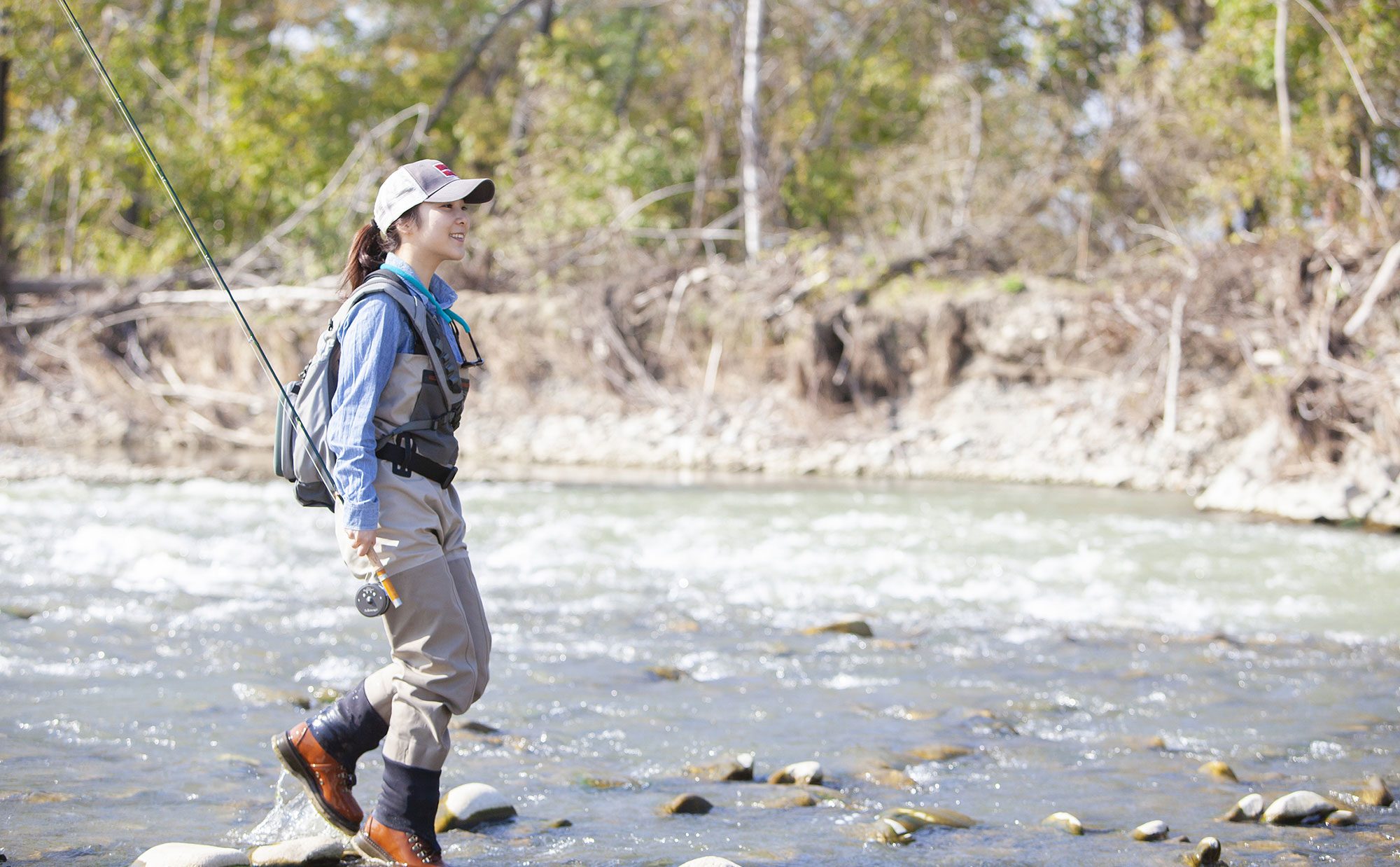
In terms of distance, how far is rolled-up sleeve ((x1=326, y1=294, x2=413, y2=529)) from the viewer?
3.23 meters

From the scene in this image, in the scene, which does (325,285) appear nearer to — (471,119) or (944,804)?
(471,119)

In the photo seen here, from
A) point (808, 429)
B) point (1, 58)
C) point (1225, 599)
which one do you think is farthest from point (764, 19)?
point (1225, 599)

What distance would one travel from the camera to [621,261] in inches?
703

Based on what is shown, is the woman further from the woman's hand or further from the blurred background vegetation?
the blurred background vegetation

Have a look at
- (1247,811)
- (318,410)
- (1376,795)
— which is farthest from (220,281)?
(1376,795)

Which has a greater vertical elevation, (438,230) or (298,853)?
(438,230)

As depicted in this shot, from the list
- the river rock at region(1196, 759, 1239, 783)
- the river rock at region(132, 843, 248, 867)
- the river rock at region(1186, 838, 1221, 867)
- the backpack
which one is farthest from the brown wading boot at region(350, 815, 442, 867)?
the river rock at region(1196, 759, 1239, 783)

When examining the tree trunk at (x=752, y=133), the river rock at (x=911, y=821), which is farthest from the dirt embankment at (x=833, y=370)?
the river rock at (x=911, y=821)

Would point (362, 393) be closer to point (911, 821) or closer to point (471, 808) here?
point (471, 808)

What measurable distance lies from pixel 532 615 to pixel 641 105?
53.9 ft

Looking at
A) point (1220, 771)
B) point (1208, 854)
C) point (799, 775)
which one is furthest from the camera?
point (1220, 771)

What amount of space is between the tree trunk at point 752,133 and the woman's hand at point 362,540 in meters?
14.7

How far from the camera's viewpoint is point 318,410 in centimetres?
339

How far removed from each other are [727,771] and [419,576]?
4.70 feet
